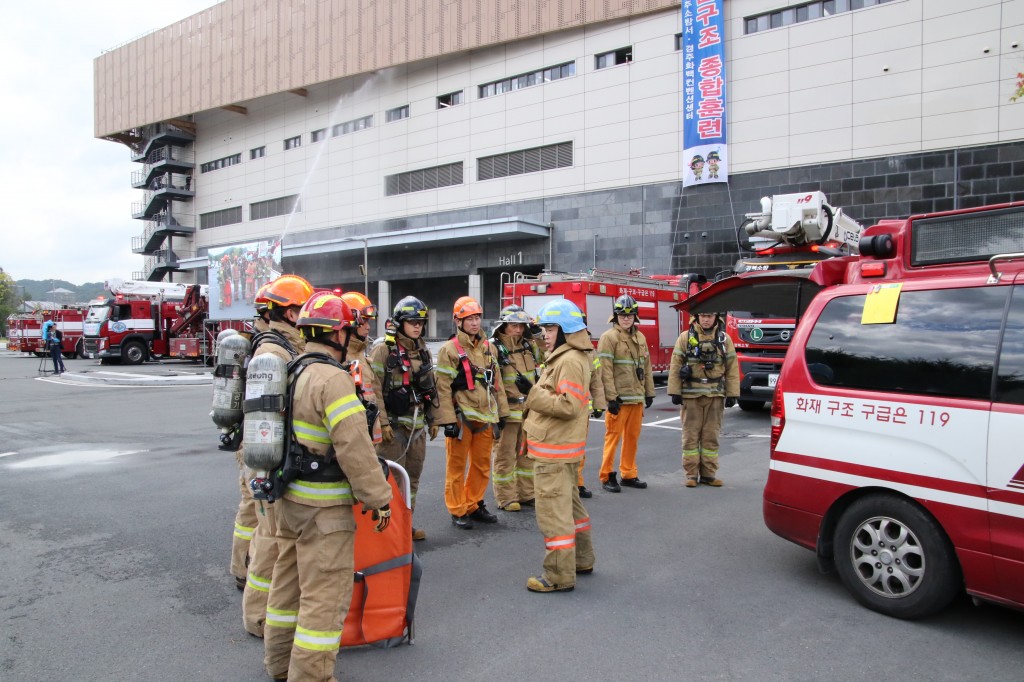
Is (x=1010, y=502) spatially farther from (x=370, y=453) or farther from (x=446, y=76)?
(x=446, y=76)

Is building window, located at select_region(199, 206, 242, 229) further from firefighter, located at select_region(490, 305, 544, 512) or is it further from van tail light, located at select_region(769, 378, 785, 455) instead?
van tail light, located at select_region(769, 378, 785, 455)

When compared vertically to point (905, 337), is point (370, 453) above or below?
below

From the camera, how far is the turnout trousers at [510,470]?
6199mm

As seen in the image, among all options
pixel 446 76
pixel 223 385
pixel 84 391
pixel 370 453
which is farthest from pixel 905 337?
pixel 446 76

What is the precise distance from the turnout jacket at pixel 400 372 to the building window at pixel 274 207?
113ft

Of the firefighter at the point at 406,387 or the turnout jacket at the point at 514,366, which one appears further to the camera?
the turnout jacket at the point at 514,366

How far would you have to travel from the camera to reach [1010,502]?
3186mm

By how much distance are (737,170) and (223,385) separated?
72.7 feet

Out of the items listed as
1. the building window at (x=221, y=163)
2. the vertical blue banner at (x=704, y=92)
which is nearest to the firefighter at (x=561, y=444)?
the vertical blue banner at (x=704, y=92)

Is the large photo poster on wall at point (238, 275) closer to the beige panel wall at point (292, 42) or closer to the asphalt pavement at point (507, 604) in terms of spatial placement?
the beige panel wall at point (292, 42)

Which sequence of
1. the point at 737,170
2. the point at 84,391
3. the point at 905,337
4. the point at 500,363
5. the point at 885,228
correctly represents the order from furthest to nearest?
the point at 737,170 < the point at 84,391 < the point at 500,363 < the point at 885,228 < the point at 905,337

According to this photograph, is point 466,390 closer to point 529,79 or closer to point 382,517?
point 382,517

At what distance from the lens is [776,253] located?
33.9 feet

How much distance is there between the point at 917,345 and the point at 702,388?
3.36 m
